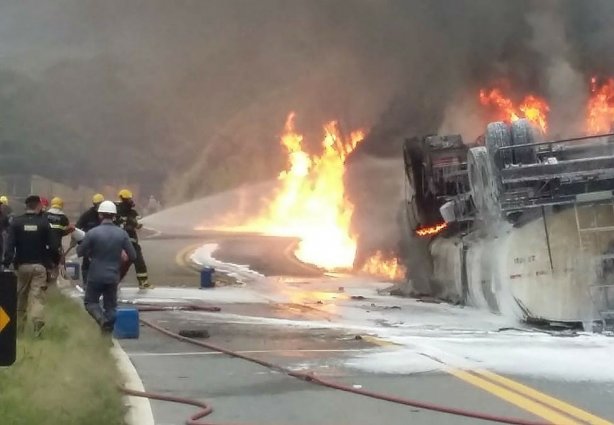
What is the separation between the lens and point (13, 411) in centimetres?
487

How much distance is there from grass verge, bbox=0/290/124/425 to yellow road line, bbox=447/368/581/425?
269cm

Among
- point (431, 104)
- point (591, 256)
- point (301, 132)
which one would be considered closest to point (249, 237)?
point (301, 132)

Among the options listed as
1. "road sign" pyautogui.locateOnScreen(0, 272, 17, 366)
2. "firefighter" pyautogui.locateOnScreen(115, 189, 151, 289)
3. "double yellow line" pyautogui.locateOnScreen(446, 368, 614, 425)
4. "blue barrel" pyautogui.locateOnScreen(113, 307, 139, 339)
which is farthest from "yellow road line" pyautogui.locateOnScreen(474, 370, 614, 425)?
"firefighter" pyautogui.locateOnScreen(115, 189, 151, 289)

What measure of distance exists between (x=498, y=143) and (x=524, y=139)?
489mm

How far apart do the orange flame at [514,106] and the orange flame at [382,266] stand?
654 centimetres

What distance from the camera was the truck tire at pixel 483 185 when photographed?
37.6 feet

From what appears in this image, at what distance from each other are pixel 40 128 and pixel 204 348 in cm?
4444

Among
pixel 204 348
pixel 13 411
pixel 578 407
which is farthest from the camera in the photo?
pixel 204 348

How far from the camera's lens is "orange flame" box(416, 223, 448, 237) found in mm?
15588

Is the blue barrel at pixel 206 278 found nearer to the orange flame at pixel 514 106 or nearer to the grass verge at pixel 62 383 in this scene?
the grass verge at pixel 62 383

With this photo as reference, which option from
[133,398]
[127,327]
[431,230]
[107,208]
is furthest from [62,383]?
[431,230]

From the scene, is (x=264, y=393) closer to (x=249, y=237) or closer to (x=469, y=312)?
(x=469, y=312)

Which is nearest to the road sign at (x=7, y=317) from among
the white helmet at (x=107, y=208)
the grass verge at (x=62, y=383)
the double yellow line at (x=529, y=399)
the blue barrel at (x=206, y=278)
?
the grass verge at (x=62, y=383)

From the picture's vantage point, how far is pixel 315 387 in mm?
6570
